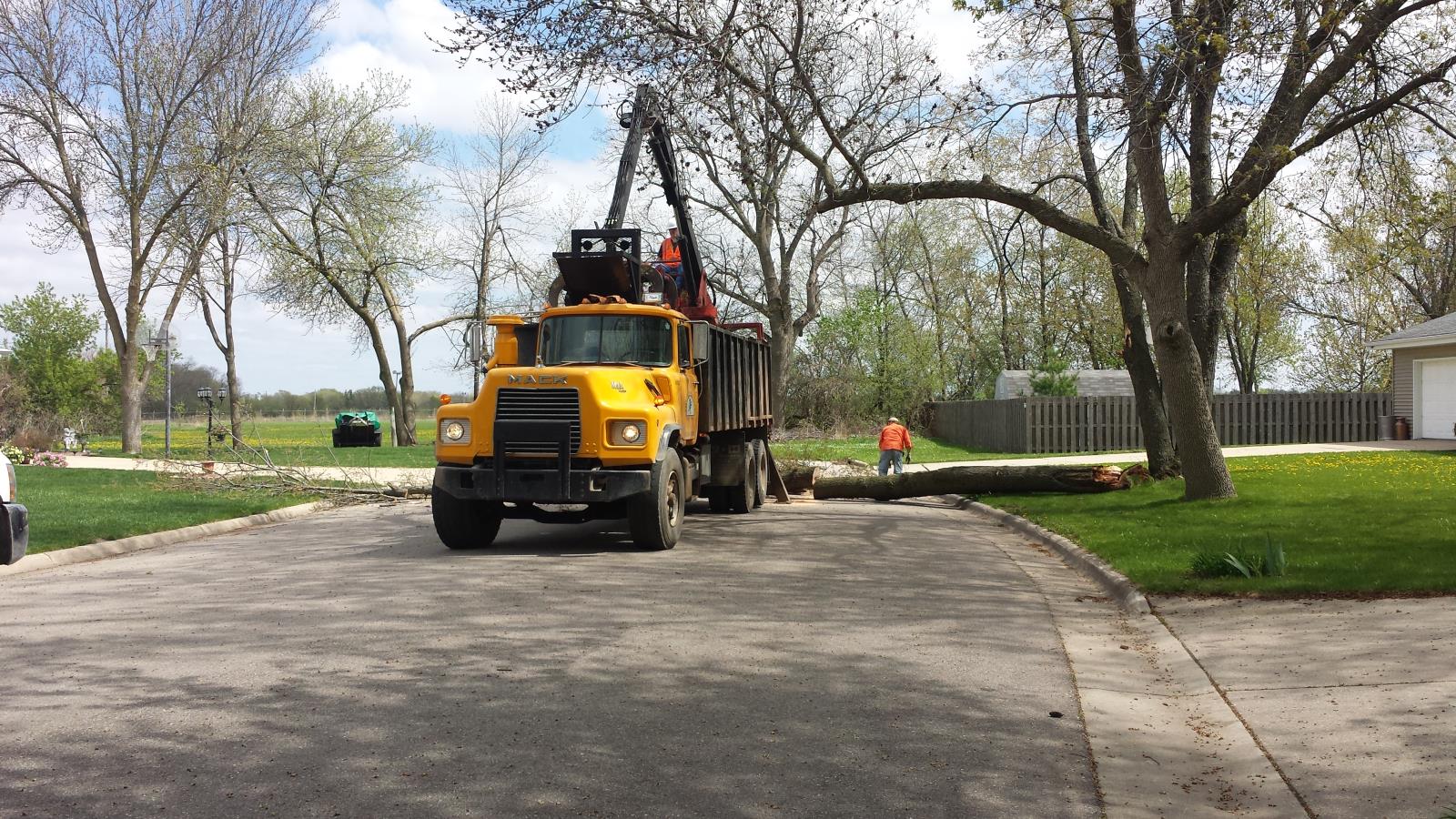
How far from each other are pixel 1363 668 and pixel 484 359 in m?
10.8

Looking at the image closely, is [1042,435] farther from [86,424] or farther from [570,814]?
[86,424]

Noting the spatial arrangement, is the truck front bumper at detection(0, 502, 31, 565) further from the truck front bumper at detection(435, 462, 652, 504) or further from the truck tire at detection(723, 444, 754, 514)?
the truck tire at detection(723, 444, 754, 514)

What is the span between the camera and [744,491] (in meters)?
18.9

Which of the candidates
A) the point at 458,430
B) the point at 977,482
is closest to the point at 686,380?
the point at 458,430

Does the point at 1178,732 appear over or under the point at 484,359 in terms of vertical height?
under

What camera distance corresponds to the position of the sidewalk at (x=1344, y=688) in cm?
490

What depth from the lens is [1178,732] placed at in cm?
618

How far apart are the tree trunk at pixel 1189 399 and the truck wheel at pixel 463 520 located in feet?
30.7

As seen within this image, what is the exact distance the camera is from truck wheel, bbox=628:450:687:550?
43.1 ft

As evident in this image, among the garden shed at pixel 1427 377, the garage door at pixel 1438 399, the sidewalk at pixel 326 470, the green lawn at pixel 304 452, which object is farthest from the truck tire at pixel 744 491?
the garage door at pixel 1438 399

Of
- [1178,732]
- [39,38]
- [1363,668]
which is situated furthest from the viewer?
[39,38]

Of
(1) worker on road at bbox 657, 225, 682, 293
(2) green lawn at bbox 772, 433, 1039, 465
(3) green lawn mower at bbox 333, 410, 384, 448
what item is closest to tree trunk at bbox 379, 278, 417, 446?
(3) green lawn mower at bbox 333, 410, 384, 448

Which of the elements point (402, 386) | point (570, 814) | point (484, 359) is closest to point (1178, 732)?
point (570, 814)

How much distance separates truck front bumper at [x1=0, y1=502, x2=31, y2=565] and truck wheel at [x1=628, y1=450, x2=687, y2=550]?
6803 mm
